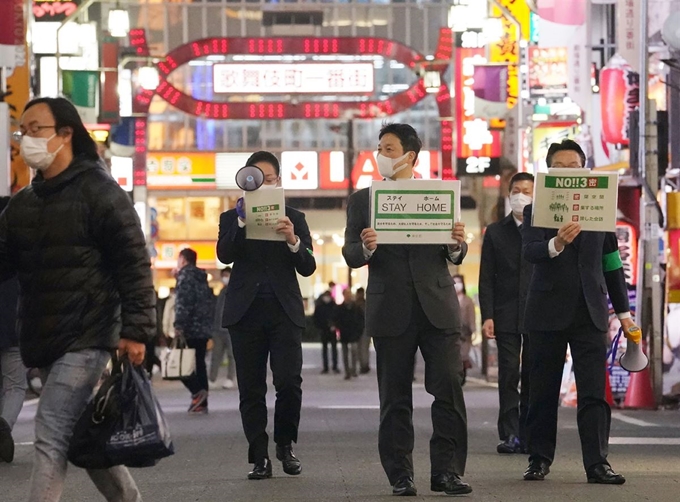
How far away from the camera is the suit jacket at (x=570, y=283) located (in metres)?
8.99

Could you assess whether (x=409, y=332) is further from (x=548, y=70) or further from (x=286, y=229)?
(x=548, y=70)

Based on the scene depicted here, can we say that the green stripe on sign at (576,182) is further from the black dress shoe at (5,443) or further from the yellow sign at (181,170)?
the yellow sign at (181,170)

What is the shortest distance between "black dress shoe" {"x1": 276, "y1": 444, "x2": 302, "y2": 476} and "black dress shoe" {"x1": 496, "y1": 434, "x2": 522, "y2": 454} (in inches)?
83.3

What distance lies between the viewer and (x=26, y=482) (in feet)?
32.3

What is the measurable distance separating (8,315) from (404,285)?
13.8 feet

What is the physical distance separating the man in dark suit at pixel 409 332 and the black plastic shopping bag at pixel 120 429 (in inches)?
99.4

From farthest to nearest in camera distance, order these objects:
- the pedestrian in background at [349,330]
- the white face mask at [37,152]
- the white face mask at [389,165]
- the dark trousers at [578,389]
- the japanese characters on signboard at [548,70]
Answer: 1. the pedestrian in background at [349,330]
2. the japanese characters on signboard at [548,70]
3. the dark trousers at [578,389]
4. the white face mask at [389,165]
5. the white face mask at [37,152]

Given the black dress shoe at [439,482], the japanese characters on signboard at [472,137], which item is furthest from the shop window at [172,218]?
the black dress shoe at [439,482]

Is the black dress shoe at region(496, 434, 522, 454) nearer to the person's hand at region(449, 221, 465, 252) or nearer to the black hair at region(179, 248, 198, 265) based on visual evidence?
the person's hand at region(449, 221, 465, 252)

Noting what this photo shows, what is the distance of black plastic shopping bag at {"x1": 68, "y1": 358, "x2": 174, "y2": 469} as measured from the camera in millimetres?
5980

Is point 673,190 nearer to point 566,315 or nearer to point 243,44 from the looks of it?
point 566,315

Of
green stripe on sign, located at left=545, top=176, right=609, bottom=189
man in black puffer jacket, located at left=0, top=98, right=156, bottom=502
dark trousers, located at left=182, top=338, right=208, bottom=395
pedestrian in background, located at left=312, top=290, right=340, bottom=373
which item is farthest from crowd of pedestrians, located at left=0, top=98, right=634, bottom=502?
pedestrian in background, located at left=312, top=290, right=340, bottom=373

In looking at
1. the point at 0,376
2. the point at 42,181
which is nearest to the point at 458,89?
the point at 0,376

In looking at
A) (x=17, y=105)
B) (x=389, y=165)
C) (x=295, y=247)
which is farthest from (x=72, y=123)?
(x=17, y=105)
